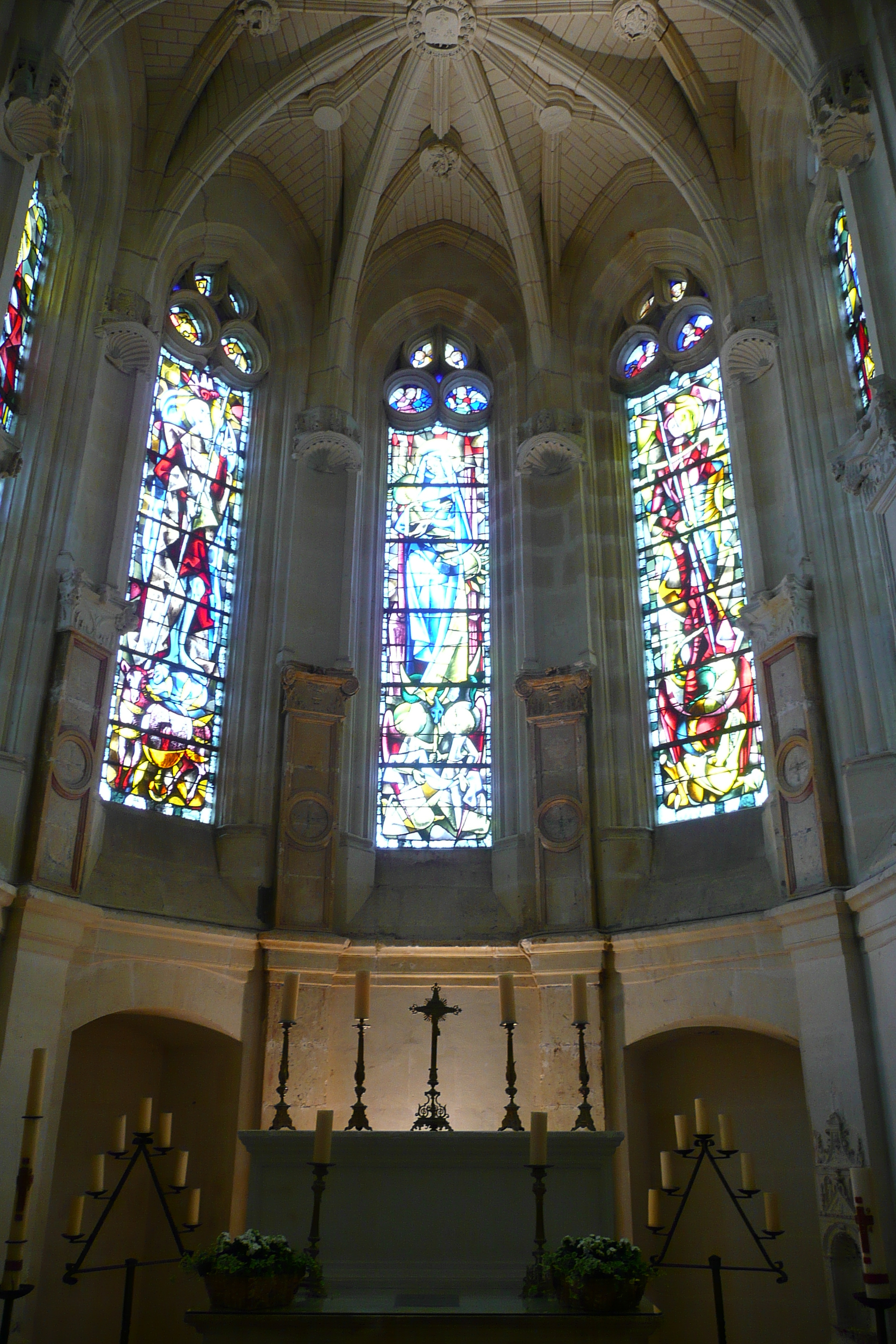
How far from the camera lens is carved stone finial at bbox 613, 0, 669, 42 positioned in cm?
1229

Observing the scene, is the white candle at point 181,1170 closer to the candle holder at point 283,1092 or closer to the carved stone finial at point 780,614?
the candle holder at point 283,1092

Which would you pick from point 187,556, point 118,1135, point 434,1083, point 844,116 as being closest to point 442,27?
point 844,116

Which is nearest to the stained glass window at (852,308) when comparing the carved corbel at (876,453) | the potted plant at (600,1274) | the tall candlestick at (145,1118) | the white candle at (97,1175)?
the carved corbel at (876,453)

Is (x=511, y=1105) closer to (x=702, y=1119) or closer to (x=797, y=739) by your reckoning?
(x=702, y=1119)

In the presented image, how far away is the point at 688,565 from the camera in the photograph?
12406mm

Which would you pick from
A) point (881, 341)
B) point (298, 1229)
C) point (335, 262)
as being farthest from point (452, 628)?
point (298, 1229)

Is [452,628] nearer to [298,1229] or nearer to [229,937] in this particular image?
[229,937]

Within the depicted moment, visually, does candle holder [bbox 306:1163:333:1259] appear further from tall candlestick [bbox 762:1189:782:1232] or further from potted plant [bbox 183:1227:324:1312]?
tall candlestick [bbox 762:1189:782:1232]

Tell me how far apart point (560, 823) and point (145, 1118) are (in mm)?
5252

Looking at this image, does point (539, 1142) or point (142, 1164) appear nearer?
point (539, 1142)

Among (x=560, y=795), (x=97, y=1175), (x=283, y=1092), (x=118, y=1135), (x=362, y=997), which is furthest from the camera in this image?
(x=560, y=795)

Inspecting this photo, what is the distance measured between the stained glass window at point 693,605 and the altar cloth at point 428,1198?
4866 mm

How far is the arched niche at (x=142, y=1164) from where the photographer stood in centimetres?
1005

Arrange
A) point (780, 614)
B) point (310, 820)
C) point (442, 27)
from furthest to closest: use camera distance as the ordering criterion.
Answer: point (442, 27) → point (310, 820) → point (780, 614)
